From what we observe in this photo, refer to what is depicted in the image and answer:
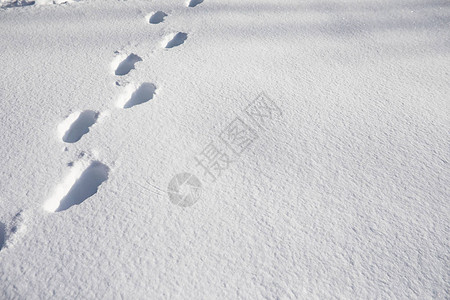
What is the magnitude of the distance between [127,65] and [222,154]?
627 millimetres

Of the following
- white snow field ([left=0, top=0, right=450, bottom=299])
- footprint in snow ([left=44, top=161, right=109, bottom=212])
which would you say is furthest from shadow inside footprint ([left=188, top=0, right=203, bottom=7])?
footprint in snow ([left=44, top=161, right=109, bottom=212])

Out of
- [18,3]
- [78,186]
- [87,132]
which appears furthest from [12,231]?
[18,3]

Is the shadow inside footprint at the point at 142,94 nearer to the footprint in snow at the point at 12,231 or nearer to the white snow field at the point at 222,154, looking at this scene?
the white snow field at the point at 222,154

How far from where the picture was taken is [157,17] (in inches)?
67.6

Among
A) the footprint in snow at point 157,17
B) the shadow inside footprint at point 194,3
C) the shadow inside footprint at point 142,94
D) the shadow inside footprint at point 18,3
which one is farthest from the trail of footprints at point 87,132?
the shadow inside footprint at point 18,3

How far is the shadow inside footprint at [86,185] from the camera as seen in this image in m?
0.97

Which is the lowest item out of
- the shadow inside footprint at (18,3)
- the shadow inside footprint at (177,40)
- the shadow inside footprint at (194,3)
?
the shadow inside footprint at (177,40)

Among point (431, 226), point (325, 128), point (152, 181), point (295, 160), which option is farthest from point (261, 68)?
point (431, 226)

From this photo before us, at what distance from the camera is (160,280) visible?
2.65 feet

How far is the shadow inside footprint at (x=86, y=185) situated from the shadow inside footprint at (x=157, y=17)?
918 mm

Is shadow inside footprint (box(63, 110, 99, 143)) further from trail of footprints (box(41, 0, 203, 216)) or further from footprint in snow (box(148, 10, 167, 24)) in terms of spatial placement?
footprint in snow (box(148, 10, 167, 24))

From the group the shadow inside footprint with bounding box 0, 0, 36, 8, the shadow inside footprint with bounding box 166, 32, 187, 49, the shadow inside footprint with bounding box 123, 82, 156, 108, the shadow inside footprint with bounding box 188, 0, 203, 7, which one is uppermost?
the shadow inside footprint with bounding box 0, 0, 36, 8

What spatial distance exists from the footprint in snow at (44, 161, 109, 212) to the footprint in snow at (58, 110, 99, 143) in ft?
0.46

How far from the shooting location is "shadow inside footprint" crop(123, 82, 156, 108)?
1.29 meters
